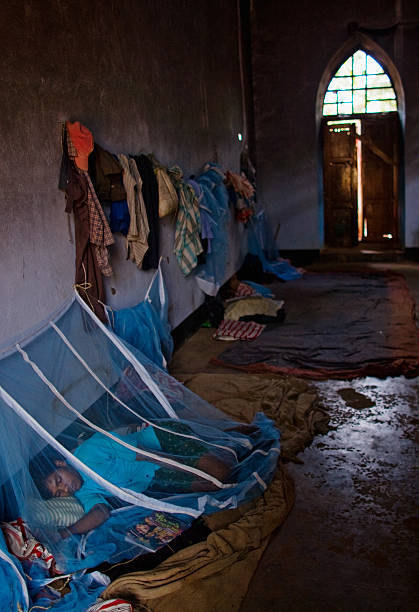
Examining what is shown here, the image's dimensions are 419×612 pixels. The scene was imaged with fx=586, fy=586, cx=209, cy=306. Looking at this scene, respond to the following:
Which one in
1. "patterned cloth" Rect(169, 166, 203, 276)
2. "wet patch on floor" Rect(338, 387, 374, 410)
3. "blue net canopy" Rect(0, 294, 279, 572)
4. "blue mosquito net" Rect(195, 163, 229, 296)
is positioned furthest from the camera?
"blue mosquito net" Rect(195, 163, 229, 296)

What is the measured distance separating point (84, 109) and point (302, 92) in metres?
6.19

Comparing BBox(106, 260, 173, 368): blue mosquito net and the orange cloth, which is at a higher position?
the orange cloth

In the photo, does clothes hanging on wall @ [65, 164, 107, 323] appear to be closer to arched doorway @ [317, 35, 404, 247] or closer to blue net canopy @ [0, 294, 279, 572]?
blue net canopy @ [0, 294, 279, 572]

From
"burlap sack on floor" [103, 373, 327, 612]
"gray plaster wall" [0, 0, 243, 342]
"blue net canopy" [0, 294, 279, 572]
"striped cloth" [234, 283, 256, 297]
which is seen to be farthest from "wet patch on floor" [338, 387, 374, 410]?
"striped cloth" [234, 283, 256, 297]

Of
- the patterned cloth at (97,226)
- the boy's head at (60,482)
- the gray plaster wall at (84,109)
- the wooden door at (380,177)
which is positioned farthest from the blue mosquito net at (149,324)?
the wooden door at (380,177)

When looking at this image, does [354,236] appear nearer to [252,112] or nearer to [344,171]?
[344,171]

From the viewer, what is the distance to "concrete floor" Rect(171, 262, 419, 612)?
86.8 inches

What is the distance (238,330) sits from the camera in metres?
5.72

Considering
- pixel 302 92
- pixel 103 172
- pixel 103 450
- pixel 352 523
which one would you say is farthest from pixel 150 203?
pixel 302 92

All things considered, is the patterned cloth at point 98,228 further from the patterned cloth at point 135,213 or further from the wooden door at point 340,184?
the wooden door at point 340,184

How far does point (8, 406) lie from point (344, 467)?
175cm

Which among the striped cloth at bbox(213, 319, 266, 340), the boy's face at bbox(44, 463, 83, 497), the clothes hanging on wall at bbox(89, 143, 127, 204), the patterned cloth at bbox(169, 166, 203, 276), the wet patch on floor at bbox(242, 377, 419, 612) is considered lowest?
the wet patch on floor at bbox(242, 377, 419, 612)

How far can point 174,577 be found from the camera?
7.40 feet

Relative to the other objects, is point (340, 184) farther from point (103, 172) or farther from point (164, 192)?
point (103, 172)
